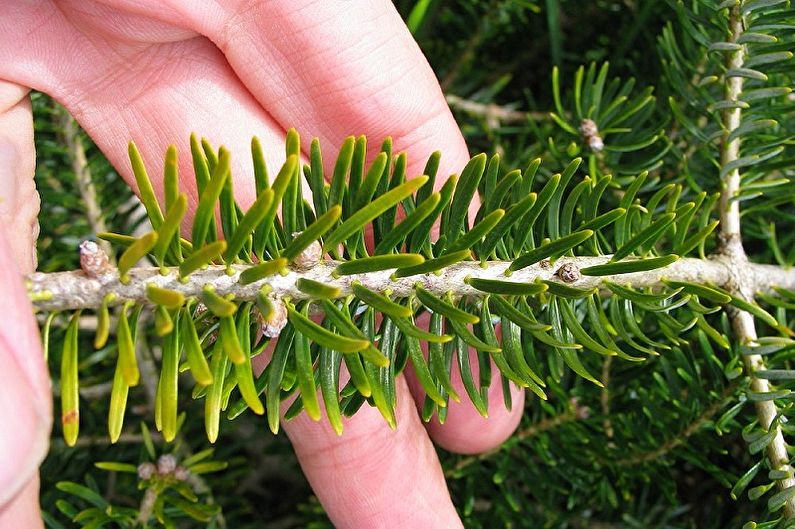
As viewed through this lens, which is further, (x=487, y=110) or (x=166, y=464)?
(x=487, y=110)

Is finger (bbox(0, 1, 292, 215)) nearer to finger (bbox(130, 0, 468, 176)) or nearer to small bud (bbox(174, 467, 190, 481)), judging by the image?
finger (bbox(130, 0, 468, 176))

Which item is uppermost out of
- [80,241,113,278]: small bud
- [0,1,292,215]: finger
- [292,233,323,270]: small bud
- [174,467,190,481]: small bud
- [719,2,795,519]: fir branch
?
[0,1,292,215]: finger

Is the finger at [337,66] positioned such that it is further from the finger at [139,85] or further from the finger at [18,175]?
the finger at [18,175]

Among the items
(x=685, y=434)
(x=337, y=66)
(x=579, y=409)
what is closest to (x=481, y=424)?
(x=579, y=409)

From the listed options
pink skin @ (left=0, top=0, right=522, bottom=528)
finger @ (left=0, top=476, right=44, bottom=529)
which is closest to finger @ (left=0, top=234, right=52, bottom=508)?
finger @ (left=0, top=476, right=44, bottom=529)

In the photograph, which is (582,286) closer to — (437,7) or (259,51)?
(259,51)

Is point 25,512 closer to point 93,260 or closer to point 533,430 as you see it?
point 93,260

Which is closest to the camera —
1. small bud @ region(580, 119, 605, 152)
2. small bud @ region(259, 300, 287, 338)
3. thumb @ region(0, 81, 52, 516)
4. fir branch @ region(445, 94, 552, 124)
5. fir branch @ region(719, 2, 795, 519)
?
thumb @ region(0, 81, 52, 516)
